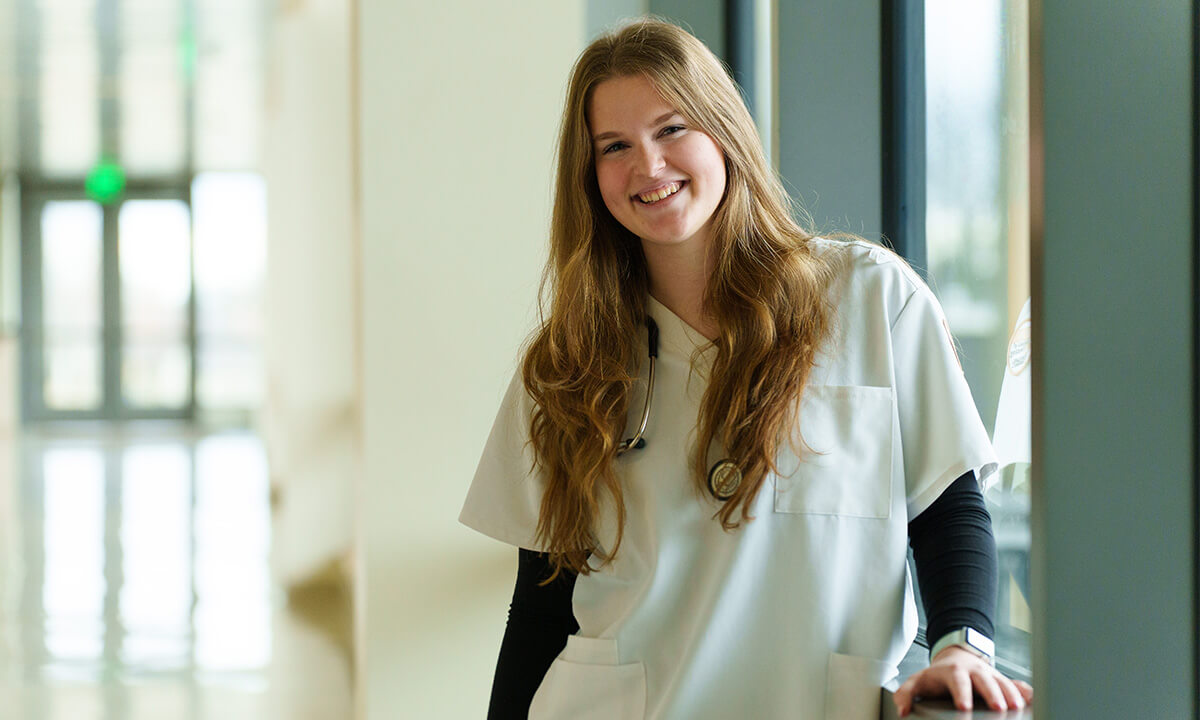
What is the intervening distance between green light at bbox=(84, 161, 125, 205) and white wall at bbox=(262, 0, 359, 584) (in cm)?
792

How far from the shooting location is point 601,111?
4.91 ft

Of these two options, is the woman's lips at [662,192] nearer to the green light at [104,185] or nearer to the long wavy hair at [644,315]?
the long wavy hair at [644,315]

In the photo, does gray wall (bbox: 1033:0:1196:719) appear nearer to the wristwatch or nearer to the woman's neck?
the wristwatch

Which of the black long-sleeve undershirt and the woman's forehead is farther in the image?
the woman's forehead

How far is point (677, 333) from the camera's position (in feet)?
4.93

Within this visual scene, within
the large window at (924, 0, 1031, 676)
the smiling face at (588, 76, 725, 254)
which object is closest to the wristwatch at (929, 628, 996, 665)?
the large window at (924, 0, 1031, 676)

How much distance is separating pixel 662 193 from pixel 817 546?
495mm

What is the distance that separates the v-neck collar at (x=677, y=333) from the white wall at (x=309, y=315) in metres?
3.94

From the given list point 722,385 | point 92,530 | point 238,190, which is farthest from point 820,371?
point 238,190

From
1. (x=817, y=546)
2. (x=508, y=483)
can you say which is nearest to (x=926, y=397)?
(x=817, y=546)

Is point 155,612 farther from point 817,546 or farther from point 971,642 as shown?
point 971,642

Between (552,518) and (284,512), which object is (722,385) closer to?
(552,518)

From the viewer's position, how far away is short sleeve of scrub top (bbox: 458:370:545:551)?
161cm

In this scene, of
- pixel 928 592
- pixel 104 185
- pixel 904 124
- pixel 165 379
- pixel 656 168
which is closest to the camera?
pixel 928 592
